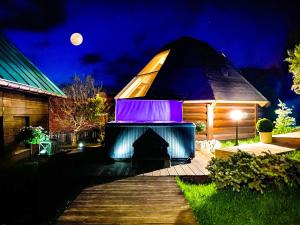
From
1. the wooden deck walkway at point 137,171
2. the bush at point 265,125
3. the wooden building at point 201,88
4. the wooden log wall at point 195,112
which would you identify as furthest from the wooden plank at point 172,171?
the wooden log wall at point 195,112

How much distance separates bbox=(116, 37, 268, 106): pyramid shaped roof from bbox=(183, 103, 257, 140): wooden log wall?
852 millimetres

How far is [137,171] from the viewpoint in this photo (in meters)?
8.78

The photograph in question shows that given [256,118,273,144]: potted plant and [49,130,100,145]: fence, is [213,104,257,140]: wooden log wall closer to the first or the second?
[256,118,273,144]: potted plant

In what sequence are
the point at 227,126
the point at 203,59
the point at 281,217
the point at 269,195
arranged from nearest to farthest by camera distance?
1. the point at 281,217
2. the point at 269,195
3. the point at 227,126
4. the point at 203,59

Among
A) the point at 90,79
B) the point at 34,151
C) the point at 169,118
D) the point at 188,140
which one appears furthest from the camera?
the point at 90,79

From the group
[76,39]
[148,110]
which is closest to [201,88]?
[148,110]

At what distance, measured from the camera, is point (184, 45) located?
19391 millimetres

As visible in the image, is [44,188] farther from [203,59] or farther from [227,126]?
[203,59]

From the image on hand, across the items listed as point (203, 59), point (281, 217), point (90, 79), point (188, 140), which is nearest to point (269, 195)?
point (281, 217)

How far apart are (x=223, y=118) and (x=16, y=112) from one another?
12.6 meters

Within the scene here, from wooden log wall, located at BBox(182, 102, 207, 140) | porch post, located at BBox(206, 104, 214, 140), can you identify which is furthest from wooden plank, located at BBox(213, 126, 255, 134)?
wooden log wall, located at BBox(182, 102, 207, 140)

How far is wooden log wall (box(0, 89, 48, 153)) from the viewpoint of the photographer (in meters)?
8.83

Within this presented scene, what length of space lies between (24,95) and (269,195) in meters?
9.42

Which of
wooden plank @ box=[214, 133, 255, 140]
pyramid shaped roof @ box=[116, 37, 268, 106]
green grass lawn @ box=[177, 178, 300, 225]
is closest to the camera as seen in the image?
green grass lawn @ box=[177, 178, 300, 225]
